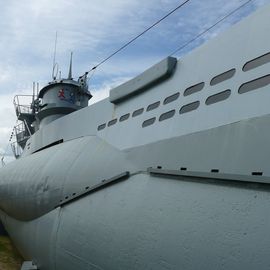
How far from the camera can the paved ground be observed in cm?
1114

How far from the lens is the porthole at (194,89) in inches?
193

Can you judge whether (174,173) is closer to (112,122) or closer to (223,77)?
(223,77)

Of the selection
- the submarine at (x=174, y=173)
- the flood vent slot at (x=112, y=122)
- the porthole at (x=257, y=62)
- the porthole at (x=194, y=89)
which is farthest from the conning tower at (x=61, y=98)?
the porthole at (x=257, y=62)

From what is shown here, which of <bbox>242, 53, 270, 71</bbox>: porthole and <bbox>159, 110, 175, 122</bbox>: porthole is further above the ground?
<bbox>242, 53, 270, 71</bbox>: porthole

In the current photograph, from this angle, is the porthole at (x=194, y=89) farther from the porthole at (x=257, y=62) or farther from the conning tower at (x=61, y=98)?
the conning tower at (x=61, y=98)

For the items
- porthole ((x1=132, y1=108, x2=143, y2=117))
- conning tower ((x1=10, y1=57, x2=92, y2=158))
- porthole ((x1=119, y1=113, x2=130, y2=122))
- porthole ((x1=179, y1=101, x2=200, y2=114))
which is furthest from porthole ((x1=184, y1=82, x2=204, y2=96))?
conning tower ((x1=10, y1=57, x2=92, y2=158))

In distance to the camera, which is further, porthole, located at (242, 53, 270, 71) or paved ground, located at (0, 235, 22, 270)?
paved ground, located at (0, 235, 22, 270)

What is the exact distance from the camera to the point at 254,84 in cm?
407

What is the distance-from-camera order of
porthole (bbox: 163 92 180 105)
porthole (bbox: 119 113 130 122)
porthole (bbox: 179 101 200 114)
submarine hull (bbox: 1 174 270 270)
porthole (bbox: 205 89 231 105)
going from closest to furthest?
submarine hull (bbox: 1 174 270 270) → porthole (bbox: 205 89 231 105) → porthole (bbox: 179 101 200 114) → porthole (bbox: 163 92 180 105) → porthole (bbox: 119 113 130 122)

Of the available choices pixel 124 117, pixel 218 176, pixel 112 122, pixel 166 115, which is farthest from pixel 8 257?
pixel 218 176

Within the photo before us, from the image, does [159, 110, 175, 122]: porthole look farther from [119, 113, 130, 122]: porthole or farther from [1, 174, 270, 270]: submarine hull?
[119, 113, 130, 122]: porthole

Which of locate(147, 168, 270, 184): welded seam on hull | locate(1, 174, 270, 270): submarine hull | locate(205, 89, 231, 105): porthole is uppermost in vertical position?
locate(205, 89, 231, 105): porthole

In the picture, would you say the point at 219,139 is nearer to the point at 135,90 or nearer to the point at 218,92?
the point at 218,92

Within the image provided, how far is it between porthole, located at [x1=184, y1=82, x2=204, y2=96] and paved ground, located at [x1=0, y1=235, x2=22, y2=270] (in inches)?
327
